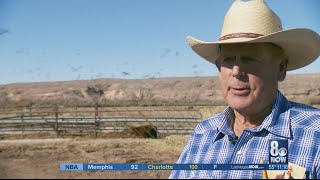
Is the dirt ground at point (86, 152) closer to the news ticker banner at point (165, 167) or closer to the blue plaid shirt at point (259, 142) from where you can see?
the blue plaid shirt at point (259, 142)

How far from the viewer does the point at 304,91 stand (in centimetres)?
5397

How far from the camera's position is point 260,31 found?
2.03m

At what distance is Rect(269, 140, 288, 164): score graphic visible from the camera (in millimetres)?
1779

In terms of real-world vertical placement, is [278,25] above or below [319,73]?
above

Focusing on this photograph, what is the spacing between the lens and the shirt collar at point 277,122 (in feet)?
6.24

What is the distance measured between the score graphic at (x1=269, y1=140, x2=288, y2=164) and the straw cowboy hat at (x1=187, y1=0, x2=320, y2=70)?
501 mm

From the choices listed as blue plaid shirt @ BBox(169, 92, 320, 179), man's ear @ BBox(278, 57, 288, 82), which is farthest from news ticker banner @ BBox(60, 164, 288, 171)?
man's ear @ BBox(278, 57, 288, 82)

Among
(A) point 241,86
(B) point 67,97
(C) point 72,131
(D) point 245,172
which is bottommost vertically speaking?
(B) point 67,97

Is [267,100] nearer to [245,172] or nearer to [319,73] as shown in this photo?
[245,172]

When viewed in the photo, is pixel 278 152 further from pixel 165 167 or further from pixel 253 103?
pixel 165 167

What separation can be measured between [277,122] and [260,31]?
46 centimetres

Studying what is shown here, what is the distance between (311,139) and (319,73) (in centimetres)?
7451

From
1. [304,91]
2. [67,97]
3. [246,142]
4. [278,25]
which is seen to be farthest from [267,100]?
[67,97]

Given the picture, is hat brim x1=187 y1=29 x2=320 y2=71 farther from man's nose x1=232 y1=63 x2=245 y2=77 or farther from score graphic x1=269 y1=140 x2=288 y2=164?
score graphic x1=269 y1=140 x2=288 y2=164
